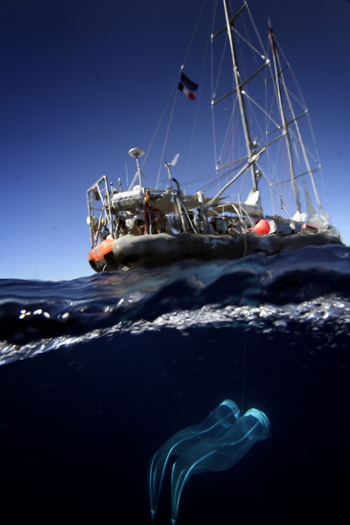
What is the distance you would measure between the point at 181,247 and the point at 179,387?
28.3 feet

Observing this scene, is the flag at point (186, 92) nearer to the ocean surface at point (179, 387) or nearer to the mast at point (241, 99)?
the mast at point (241, 99)

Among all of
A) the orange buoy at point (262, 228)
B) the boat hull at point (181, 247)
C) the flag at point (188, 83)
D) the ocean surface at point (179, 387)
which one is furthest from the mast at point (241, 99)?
the ocean surface at point (179, 387)

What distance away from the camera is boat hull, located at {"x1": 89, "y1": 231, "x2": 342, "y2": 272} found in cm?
1145

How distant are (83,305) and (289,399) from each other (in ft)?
10.8

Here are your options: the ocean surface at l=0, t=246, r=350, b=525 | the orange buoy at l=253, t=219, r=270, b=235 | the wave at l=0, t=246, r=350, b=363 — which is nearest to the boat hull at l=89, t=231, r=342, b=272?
the orange buoy at l=253, t=219, r=270, b=235

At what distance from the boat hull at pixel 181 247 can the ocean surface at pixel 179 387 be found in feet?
21.3

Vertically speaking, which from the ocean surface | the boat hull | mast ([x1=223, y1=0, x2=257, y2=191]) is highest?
mast ([x1=223, y1=0, x2=257, y2=191])

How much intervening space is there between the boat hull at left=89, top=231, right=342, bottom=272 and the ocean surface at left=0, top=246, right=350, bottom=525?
6491 mm

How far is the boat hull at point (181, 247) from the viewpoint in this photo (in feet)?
37.6

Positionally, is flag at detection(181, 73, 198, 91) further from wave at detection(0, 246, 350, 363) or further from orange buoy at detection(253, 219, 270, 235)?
wave at detection(0, 246, 350, 363)

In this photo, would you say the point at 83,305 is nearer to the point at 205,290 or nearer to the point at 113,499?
the point at 205,290

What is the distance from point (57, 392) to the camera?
362 centimetres

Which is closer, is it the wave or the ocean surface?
the ocean surface

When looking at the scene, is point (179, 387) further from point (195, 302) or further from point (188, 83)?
point (188, 83)
